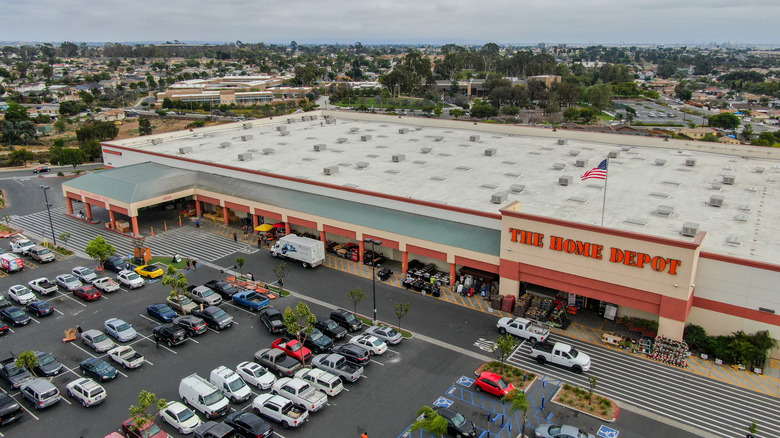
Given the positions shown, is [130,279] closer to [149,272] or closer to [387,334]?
[149,272]

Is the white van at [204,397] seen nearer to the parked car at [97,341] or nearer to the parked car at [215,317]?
the parked car at [215,317]

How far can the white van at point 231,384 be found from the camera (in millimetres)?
28469

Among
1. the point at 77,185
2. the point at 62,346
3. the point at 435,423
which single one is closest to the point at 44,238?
the point at 77,185

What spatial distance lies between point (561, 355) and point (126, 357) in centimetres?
2595

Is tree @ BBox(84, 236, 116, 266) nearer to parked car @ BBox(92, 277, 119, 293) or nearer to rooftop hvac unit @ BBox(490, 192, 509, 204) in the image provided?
parked car @ BBox(92, 277, 119, 293)

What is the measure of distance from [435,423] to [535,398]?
7485mm

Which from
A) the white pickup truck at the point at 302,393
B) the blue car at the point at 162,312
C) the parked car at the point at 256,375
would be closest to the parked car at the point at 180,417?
the parked car at the point at 256,375

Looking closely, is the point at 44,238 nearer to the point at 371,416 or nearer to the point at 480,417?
the point at 371,416

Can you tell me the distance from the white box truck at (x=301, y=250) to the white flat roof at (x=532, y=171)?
7.01 meters

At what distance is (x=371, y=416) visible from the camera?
1077 inches

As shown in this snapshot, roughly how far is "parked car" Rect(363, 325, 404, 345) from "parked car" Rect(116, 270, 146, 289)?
2038 centimetres

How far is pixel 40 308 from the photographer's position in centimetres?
3822

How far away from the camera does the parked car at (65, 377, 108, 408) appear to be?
27961mm

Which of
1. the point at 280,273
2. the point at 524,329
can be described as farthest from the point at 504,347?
the point at 280,273
